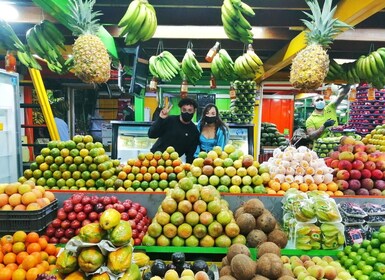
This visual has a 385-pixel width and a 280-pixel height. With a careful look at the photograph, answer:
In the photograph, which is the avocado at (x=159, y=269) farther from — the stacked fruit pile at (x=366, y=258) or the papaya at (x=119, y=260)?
the stacked fruit pile at (x=366, y=258)

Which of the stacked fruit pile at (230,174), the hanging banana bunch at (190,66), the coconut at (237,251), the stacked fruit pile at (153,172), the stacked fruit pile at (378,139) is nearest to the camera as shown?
the coconut at (237,251)

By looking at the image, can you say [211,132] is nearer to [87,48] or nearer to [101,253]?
[87,48]

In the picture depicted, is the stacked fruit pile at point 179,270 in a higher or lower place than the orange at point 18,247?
lower

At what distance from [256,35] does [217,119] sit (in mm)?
1611

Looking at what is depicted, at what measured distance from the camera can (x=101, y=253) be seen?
174cm

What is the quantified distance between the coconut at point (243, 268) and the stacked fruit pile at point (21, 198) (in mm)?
1681

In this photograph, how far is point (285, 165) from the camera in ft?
10.3

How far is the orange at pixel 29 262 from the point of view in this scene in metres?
1.97

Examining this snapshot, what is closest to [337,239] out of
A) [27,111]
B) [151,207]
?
[151,207]

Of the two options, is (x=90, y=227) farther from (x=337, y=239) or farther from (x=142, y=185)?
(x=337, y=239)

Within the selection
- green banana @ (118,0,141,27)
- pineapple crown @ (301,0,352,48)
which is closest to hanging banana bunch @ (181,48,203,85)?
green banana @ (118,0,141,27)

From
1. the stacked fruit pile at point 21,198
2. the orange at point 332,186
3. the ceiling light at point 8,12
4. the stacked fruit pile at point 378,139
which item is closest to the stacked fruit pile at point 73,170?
the stacked fruit pile at point 21,198

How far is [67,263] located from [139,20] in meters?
2.74

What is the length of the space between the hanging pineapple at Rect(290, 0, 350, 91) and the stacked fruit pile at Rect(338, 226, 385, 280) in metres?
1.70
